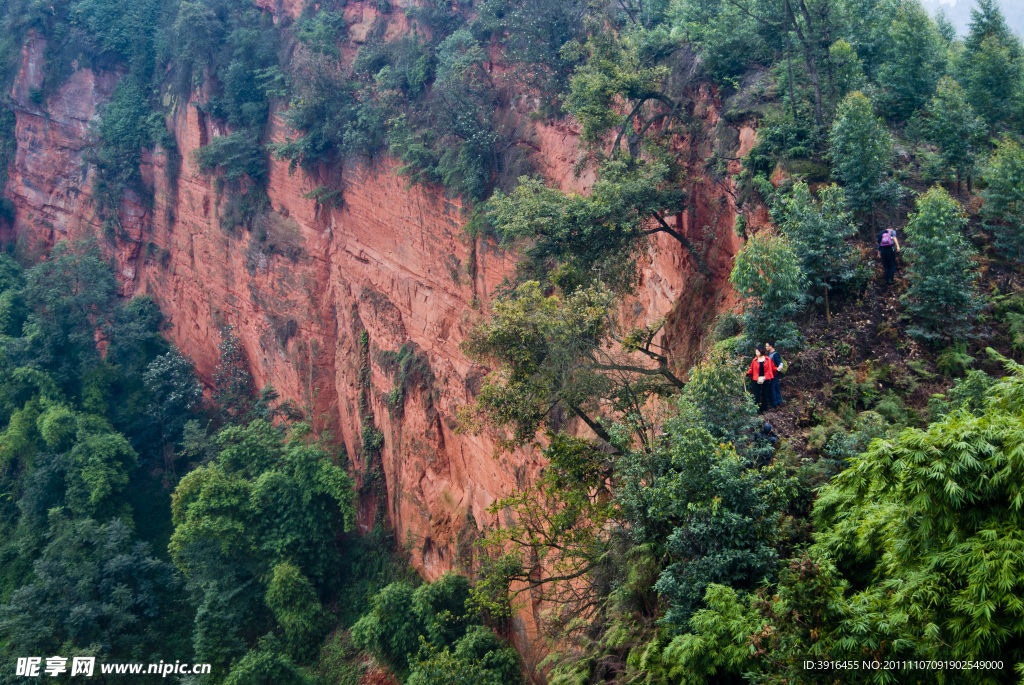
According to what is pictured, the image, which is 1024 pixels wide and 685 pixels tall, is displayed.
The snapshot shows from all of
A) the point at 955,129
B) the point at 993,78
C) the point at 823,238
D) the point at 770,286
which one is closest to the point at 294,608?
the point at 770,286

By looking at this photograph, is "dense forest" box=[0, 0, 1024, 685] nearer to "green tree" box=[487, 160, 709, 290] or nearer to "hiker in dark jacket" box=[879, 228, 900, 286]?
"green tree" box=[487, 160, 709, 290]

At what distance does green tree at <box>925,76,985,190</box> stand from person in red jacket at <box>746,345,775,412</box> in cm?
585

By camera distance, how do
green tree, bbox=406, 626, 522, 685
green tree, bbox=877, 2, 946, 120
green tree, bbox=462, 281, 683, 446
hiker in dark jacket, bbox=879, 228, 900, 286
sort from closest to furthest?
green tree, bbox=462, 281, 683, 446
hiker in dark jacket, bbox=879, 228, 900, 286
green tree, bbox=406, 626, 522, 685
green tree, bbox=877, 2, 946, 120

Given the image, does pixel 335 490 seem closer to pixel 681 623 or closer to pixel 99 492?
pixel 99 492

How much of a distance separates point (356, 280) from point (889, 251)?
17.3m

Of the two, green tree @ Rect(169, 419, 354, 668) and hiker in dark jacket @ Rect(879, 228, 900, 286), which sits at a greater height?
hiker in dark jacket @ Rect(879, 228, 900, 286)

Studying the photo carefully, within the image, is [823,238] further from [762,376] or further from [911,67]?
[911,67]

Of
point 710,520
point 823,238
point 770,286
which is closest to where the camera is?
point 710,520

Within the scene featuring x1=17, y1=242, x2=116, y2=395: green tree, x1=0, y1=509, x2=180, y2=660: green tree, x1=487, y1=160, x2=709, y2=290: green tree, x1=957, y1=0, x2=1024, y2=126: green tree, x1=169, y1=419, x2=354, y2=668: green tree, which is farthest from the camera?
x1=17, y1=242, x2=116, y2=395: green tree

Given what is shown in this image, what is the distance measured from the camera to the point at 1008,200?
11.1 meters

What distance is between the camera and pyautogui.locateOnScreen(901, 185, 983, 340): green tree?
10.0 m

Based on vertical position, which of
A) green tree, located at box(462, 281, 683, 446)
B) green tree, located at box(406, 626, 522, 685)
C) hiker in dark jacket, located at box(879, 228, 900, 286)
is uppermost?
hiker in dark jacket, located at box(879, 228, 900, 286)

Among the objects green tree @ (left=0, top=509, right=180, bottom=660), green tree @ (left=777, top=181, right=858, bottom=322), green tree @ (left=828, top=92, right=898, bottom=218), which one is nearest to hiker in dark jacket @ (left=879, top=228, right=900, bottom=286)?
green tree @ (left=777, top=181, right=858, bottom=322)

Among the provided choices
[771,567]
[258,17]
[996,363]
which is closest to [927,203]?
[996,363]
